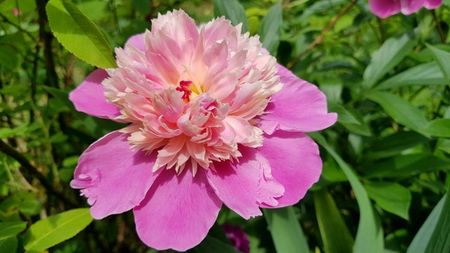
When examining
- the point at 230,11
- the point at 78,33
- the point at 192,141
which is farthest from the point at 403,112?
the point at 78,33

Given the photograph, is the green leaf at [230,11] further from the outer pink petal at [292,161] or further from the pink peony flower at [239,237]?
the pink peony flower at [239,237]

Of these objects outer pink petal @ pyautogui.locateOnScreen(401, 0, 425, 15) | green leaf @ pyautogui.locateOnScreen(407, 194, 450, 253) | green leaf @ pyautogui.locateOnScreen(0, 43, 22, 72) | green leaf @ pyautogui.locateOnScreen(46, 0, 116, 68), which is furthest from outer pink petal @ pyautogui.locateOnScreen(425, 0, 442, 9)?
green leaf @ pyautogui.locateOnScreen(0, 43, 22, 72)

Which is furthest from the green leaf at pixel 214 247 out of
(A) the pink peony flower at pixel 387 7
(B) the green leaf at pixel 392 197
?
(A) the pink peony flower at pixel 387 7

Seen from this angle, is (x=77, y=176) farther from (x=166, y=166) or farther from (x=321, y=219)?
(x=321, y=219)

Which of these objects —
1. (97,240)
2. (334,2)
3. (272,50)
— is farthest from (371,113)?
(97,240)

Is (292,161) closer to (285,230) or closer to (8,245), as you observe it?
(285,230)

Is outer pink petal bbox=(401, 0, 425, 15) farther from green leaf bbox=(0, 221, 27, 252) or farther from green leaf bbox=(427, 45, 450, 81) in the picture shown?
green leaf bbox=(0, 221, 27, 252)

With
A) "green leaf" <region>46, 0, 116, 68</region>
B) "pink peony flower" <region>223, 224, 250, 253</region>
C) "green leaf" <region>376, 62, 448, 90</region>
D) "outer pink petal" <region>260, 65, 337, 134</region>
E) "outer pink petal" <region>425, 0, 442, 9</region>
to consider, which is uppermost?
"green leaf" <region>46, 0, 116, 68</region>
